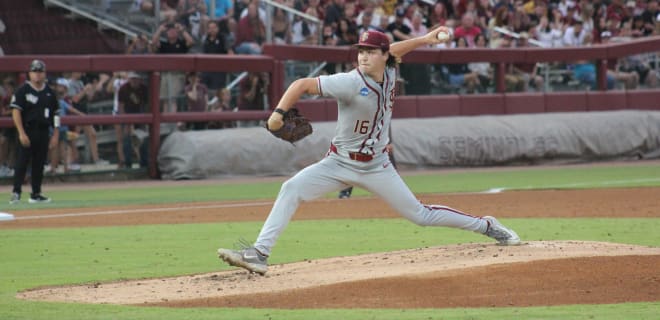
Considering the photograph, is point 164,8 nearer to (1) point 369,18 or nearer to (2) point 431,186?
(1) point 369,18

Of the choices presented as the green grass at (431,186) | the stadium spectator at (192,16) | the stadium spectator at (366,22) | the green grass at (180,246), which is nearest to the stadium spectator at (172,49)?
the stadium spectator at (192,16)

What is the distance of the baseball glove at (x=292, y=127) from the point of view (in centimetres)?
847

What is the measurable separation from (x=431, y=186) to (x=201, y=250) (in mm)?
8254

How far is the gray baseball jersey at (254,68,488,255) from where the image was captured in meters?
8.55

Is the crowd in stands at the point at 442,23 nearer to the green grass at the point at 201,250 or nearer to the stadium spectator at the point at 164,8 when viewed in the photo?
the stadium spectator at the point at 164,8

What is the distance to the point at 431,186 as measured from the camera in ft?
62.1

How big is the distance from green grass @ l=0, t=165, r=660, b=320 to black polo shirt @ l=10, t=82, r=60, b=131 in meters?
1.23

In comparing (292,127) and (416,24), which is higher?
(292,127)

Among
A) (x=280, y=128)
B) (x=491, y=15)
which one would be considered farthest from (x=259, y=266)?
(x=491, y=15)

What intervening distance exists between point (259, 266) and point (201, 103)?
43.4ft

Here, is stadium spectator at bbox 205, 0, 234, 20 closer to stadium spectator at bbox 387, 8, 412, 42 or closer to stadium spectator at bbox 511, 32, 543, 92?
Answer: stadium spectator at bbox 387, 8, 412, 42

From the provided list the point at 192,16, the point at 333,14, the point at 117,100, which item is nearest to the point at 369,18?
the point at 333,14

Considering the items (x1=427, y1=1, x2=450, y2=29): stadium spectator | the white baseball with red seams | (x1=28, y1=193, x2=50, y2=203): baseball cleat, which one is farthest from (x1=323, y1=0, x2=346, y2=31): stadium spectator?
the white baseball with red seams

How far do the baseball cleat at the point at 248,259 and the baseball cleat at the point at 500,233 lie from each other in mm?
2036
